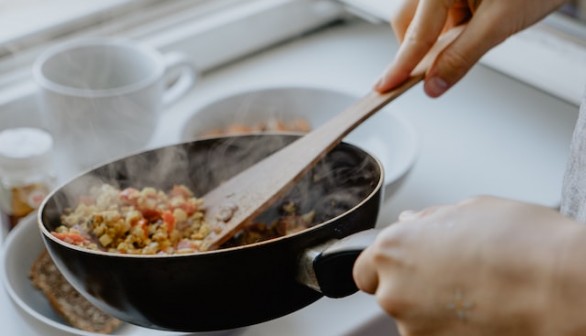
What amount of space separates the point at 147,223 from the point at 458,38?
13.5 inches

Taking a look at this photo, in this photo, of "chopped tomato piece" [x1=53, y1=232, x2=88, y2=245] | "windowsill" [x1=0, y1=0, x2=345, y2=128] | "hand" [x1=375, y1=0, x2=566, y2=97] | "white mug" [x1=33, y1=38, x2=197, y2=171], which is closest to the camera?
"chopped tomato piece" [x1=53, y1=232, x2=88, y2=245]

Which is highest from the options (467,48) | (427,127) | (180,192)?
(467,48)

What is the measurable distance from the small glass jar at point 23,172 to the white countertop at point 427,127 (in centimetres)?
10

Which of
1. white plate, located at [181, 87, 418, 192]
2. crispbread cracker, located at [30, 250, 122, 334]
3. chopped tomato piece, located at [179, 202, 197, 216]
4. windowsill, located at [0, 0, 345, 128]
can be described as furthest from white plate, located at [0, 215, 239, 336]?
windowsill, located at [0, 0, 345, 128]

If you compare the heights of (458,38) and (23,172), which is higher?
(458,38)

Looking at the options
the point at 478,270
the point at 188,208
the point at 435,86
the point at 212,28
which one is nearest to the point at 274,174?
the point at 188,208

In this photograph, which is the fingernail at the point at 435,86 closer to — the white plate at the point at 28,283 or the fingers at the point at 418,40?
the fingers at the point at 418,40

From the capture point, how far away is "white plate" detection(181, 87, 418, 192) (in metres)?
0.98

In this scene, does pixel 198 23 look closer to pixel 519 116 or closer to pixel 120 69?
pixel 120 69

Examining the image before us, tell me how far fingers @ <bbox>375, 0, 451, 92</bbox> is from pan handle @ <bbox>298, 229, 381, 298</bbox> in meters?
0.24

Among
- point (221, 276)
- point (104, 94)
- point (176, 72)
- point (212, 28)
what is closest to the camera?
point (221, 276)

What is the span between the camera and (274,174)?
0.77 metres

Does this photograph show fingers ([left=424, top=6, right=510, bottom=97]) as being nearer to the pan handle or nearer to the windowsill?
the pan handle

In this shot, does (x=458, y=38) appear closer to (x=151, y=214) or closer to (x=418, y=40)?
(x=418, y=40)
